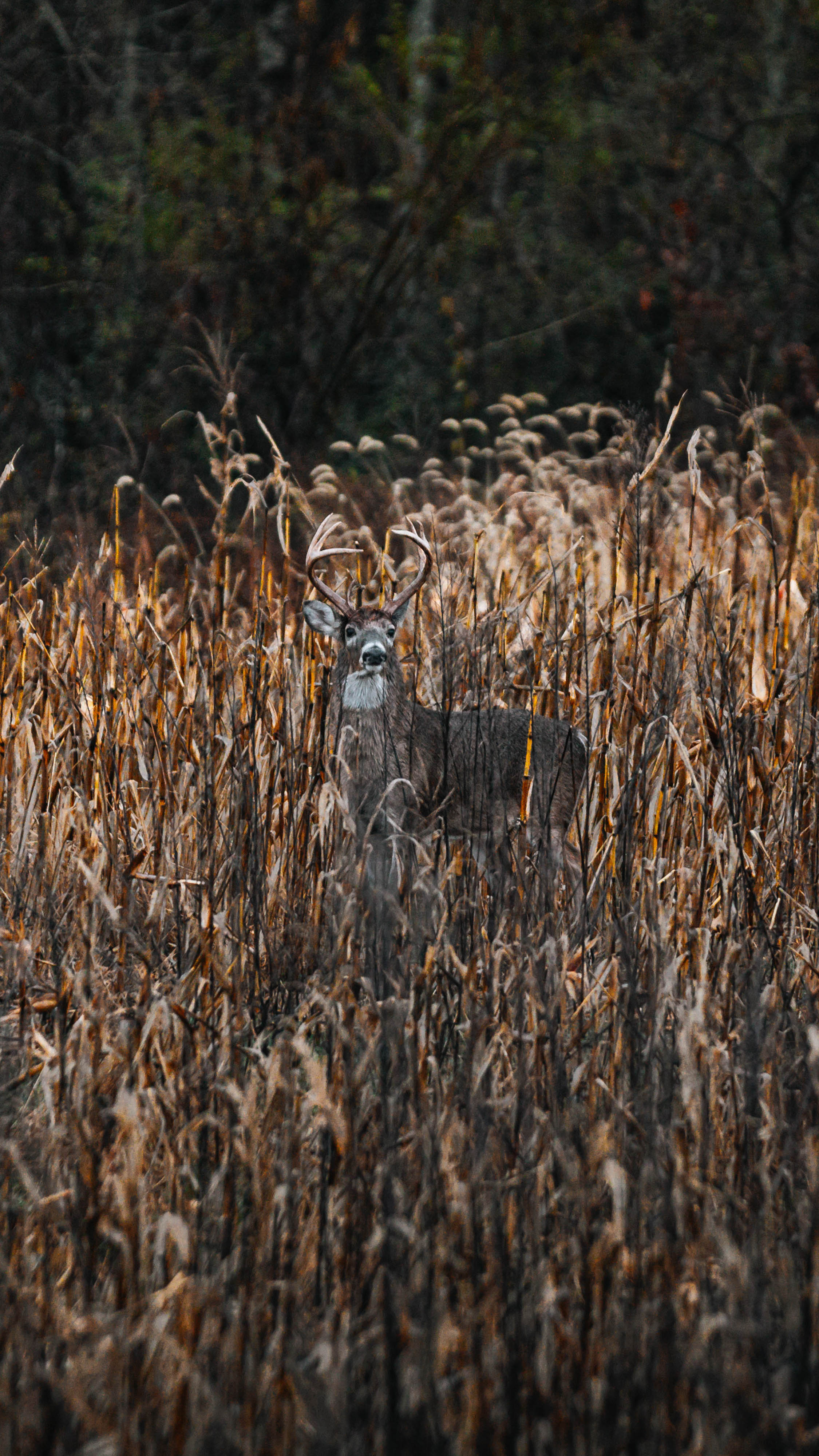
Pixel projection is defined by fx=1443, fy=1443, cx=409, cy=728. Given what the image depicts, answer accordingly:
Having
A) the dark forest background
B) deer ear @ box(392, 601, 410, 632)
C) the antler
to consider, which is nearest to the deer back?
deer ear @ box(392, 601, 410, 632)

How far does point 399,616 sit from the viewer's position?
3.98 metres

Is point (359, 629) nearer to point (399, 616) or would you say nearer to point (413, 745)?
point (399, 616)

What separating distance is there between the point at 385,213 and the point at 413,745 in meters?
10.6

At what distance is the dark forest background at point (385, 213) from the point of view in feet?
35.1

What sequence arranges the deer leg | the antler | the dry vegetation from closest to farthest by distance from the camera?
the dry vegetation → the deer leg → the antler

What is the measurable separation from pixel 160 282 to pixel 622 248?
5796 mm

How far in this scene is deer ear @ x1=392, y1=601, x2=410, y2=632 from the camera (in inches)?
155

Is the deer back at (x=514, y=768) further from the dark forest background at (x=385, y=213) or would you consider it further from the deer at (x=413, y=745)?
the dark forest background at (x=385, y=213)

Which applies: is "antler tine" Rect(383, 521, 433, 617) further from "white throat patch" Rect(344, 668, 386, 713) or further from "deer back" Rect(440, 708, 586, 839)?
"deer back" Rect(440, 708, 586, 839)

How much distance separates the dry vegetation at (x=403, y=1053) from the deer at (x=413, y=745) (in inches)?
4.0

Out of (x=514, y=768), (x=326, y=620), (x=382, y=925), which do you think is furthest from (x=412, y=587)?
(x=382, y=925)

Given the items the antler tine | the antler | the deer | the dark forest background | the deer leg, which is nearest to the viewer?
the deer leg

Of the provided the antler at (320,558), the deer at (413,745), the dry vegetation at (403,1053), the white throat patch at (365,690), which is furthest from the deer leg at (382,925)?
the antler at (320,558)

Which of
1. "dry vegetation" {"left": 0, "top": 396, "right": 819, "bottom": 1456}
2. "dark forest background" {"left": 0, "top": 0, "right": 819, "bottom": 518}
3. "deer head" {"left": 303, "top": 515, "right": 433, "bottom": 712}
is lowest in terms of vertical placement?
"dry vegetation" {"left": 0, "top": 396, "right": 819, "bottom": 1456}
